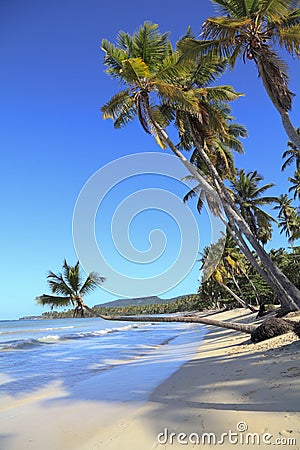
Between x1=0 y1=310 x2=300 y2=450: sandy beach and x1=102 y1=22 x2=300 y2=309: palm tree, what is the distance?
5368 mm

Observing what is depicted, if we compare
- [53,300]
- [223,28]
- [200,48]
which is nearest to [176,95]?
[200,48]

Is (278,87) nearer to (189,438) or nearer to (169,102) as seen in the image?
(169,102)

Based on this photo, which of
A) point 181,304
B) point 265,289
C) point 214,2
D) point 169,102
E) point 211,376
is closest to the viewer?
point 211,376

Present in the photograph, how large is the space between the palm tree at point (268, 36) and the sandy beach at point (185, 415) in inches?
245

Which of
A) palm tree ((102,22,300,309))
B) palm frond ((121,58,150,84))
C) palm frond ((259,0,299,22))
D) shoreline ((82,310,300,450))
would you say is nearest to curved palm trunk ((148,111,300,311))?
palm tree ((102,22,300,309))

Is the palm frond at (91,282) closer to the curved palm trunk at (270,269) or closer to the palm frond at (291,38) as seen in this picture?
the curved palm trunk at (270,269)

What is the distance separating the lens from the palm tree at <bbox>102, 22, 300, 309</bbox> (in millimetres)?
11414

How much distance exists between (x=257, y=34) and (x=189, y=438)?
1004 centimetres

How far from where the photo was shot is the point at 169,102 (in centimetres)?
1265

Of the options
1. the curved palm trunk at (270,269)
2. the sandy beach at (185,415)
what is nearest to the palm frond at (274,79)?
the curved palm trunk at (270,269)

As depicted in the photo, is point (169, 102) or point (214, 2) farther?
point (169, 102)

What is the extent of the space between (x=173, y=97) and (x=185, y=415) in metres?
10.3

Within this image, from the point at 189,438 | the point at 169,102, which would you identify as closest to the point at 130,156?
the point at 169,102

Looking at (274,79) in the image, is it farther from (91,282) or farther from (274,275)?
(91,282)
